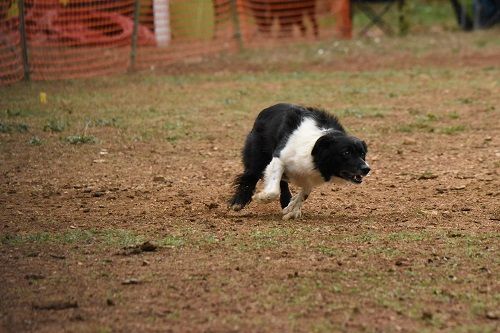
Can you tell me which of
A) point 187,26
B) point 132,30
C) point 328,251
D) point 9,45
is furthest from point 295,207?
point 187,26

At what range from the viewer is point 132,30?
20.5m

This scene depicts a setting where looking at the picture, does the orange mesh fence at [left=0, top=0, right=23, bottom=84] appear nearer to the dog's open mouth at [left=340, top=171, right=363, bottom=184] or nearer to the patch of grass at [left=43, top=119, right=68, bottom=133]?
the patch of grass at [left=43, top=119, right=68, bottom=133]

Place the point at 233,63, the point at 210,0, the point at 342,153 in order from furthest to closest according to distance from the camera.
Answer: the point at 210,0
the point at 233,63
the point at 342,153

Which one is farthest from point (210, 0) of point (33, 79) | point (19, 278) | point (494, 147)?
point (19, 278)

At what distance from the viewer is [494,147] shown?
1138 centimetres

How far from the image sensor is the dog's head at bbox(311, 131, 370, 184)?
26.2 ft

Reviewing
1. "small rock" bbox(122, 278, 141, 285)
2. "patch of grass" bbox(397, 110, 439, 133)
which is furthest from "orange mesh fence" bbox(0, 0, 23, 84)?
"small rock" bbox(122, 278, 141, 285)

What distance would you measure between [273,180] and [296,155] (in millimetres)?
280

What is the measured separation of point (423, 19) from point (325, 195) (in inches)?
858

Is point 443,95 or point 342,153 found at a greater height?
Answer: point 342,153

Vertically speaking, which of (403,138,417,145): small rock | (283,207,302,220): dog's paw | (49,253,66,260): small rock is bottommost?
(403,138,417,145): small rock

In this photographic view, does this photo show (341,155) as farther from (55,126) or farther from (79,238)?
(55,126)

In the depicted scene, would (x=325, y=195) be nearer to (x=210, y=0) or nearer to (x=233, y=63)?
(x=233, y=63)

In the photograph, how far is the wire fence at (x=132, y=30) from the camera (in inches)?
720
